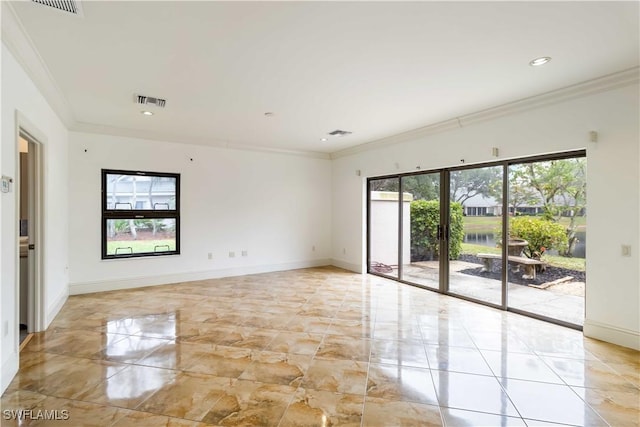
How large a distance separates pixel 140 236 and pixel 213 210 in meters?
1.33

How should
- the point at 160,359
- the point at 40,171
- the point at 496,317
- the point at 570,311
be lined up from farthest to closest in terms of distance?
the point at 496,317 → the point at 570,311 → the point at 40,171 → the point at 160,359

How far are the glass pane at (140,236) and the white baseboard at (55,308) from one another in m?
0.93

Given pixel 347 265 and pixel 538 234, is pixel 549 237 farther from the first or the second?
pixel 347 265

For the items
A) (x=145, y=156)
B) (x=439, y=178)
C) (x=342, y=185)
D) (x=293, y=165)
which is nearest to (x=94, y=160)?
(x=145, y=156)

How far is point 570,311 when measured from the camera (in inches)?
150

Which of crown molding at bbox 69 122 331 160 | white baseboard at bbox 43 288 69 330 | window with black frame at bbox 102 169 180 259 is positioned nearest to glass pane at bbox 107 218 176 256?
window with black frame at bbox 102 169 180 259

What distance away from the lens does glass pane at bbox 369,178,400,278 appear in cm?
624

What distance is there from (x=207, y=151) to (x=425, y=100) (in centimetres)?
416

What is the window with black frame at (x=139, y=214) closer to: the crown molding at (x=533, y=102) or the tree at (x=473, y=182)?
the crown molding at (x=533, y=102)

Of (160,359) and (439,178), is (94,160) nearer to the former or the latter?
(160,359)

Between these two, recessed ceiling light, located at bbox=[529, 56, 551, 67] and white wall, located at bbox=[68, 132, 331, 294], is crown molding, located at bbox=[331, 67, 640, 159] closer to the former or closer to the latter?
recessed ceiling light, located at bbox=[529, 56, 551, 67]

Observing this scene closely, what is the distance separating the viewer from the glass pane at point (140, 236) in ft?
17.8

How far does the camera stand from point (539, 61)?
288 cm

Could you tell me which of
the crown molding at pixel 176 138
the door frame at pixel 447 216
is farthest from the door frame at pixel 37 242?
the door frame at pixel 447 216
